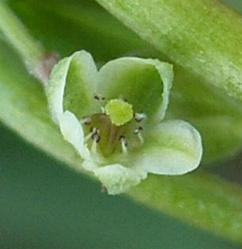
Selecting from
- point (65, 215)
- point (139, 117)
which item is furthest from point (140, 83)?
point (65, 215)

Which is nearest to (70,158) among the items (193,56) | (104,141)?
(104,141)

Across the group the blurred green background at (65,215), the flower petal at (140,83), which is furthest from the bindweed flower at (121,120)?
the blurred green background at (65,215)

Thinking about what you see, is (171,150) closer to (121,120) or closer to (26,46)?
(121,120)

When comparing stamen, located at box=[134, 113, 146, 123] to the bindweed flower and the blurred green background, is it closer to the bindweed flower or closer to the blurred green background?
the bindweed flower

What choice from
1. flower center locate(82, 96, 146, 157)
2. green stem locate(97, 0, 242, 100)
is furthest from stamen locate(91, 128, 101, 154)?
green stem locate(97, 0, 242, 100)

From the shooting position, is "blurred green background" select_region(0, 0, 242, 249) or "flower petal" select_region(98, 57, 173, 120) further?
"blurred green background" select_region(0, 0, 242, 249)

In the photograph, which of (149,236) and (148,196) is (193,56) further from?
(149,236)

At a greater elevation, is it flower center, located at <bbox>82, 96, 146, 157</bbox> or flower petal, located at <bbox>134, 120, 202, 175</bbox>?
flower petal, located at <bbox>134, 120, 202, 175</bbox>
